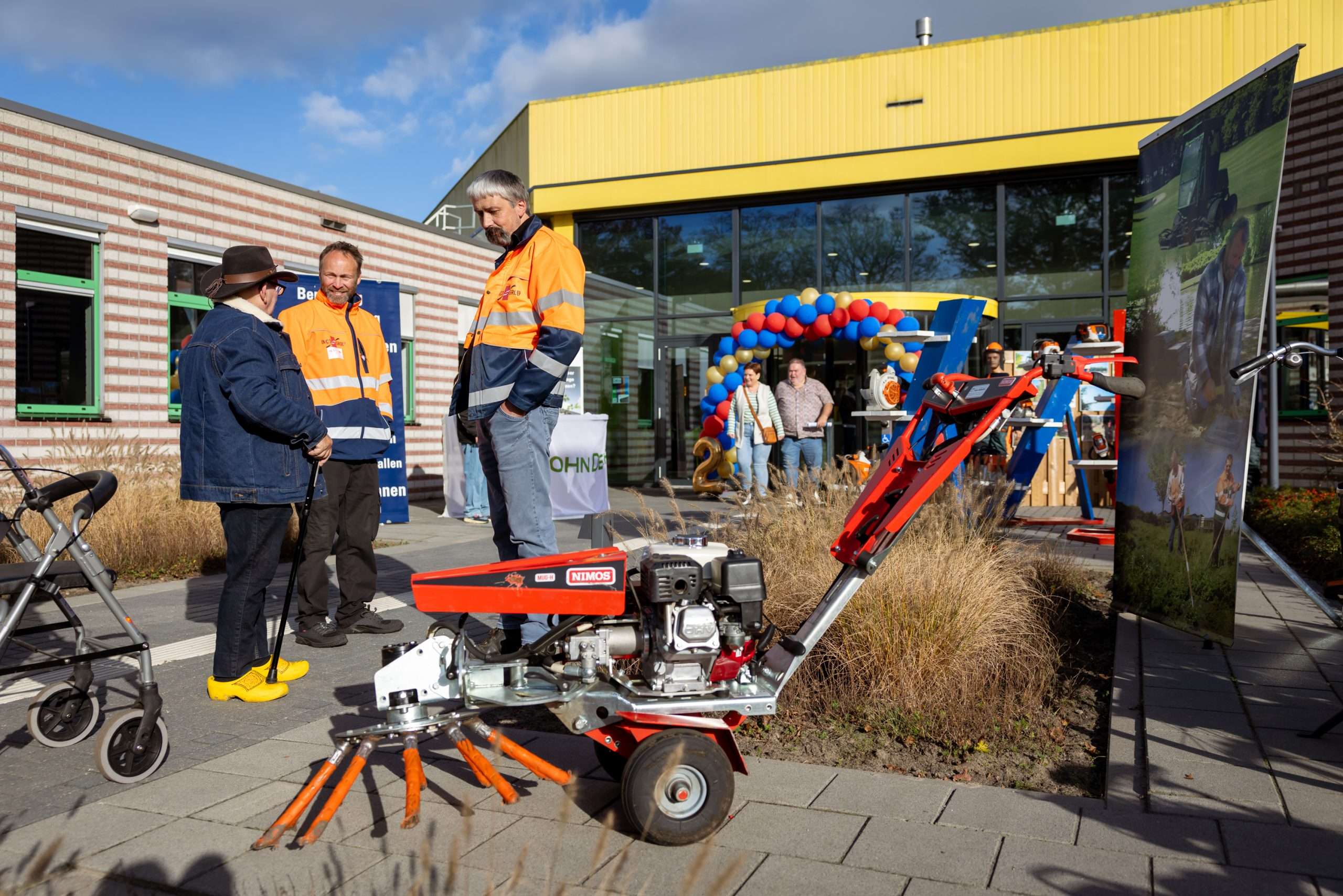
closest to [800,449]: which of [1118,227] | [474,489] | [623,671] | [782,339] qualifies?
[782,339]

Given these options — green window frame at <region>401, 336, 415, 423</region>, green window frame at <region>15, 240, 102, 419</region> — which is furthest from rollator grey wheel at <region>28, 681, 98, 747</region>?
green window frame at <region>401, 336, 415, 423</region>

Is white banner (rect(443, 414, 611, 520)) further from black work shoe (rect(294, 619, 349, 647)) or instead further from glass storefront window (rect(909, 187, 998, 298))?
glass storefront window (rect(909, 187, 998, 298))

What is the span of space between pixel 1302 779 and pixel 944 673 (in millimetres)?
1189

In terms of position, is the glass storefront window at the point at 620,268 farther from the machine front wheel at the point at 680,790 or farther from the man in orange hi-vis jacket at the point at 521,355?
the machine front wheel at the point at 680,790

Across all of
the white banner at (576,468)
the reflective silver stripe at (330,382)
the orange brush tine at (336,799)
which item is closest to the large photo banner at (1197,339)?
the orange brush tine at (336,799)

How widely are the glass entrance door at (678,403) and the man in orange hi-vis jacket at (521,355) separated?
14.0m

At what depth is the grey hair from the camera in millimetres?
3867

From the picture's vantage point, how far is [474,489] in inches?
448

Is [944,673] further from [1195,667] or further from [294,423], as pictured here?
[294,423]

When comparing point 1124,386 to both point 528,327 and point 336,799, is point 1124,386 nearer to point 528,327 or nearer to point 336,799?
point 528,327

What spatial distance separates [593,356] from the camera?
18406 mm

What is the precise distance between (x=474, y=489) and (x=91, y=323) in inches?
162

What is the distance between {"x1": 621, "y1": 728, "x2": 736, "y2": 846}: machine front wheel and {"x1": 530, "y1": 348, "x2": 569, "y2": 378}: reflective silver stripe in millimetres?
1514

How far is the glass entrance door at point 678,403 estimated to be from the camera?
58.9 ft
